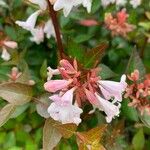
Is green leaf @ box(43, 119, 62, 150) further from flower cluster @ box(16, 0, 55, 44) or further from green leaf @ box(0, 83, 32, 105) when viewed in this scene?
flower cluster @ box(16, 0, 55, 44)

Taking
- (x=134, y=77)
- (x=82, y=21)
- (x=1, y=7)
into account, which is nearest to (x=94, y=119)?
(x=134, y=77)

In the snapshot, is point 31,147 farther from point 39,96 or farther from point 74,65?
point 74,65

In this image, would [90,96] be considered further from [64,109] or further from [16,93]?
[16,93]

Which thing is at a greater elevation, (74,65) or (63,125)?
(74,65)

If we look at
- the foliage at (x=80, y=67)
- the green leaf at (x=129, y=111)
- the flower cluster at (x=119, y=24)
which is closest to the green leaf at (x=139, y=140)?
the foliage at (x=80, y=67)

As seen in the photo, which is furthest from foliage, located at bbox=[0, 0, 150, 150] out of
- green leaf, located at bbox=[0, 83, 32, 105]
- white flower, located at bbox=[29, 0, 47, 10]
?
white flower, located at bbox=[29, 0, 47, 10]

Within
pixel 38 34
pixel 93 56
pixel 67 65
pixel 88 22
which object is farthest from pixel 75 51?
pixel 88 22
